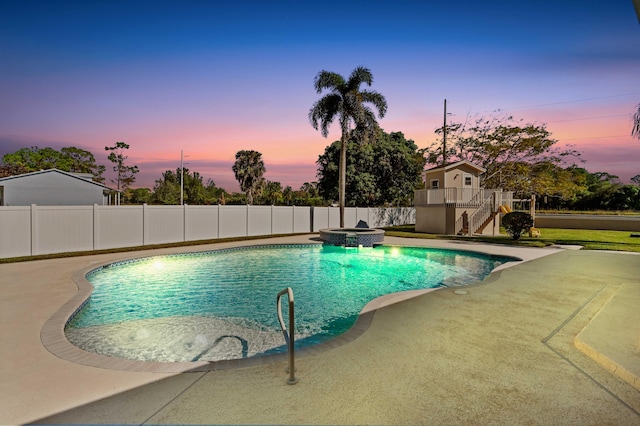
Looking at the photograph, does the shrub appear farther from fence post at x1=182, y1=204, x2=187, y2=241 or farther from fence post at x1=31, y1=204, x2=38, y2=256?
fence post at x1=31, y1=204, x2=38, y2=256

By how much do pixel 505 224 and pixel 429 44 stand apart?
10766mm

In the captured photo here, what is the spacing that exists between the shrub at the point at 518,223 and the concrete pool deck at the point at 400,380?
13.2m

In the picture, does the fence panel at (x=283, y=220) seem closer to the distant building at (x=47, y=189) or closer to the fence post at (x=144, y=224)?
the fence post at (x=144, y=224)

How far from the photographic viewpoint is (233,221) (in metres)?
18.5

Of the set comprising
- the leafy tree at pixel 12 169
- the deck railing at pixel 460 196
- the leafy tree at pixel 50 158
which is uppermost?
the leafy tree at pixel 50 158

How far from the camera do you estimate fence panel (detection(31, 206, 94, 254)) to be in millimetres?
11641

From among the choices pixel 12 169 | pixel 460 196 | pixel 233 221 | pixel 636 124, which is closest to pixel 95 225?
pixel 233 221

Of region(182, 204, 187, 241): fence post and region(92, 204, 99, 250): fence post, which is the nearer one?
region(92, 204, 99, 250): fence post

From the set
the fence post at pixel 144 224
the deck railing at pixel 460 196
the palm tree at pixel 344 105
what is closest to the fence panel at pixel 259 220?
the palm tree at pixel 344 105

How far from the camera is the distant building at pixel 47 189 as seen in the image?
74.8 ft

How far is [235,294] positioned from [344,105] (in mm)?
17317

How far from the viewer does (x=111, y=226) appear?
1359 centimetres

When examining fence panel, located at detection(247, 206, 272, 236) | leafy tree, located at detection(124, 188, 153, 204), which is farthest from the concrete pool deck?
leafy tree, located at detection(124, 188, 153, 204)

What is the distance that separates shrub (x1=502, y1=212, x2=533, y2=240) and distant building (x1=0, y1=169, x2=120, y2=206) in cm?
2988
